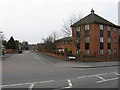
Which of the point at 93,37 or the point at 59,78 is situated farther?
the point at 93,37

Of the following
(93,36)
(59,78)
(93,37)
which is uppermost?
(93,36)

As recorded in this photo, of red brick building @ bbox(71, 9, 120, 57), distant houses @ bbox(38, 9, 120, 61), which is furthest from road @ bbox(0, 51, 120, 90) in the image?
red brick building @ bbox(71, 9, 120, 57)

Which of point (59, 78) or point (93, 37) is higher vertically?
point (93, 37)

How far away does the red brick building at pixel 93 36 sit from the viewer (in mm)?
34844

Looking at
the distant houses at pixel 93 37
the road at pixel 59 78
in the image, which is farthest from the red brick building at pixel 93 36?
the road at pixel 59 78

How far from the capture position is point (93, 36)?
3494 centimetres

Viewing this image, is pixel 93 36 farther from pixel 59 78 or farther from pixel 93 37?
pixel 59 78

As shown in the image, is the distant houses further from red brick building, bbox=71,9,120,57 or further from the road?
the road

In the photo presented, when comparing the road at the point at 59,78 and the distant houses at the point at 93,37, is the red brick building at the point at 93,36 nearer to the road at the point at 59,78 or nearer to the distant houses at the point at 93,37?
the distant houses at the point at 93,37

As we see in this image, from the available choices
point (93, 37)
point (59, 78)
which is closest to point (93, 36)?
point (93, 37)

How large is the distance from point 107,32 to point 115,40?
5.05 m

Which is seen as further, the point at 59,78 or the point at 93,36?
the point at 93,36

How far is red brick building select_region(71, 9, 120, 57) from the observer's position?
3484cm

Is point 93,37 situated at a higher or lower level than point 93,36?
lower
